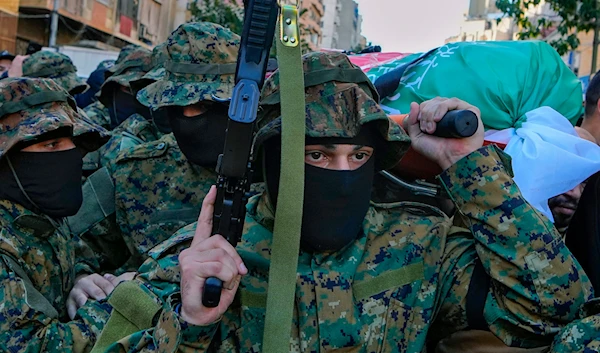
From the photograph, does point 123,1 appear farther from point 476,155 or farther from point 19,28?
point 476,155

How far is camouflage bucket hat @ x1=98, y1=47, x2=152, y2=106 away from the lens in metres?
5.21

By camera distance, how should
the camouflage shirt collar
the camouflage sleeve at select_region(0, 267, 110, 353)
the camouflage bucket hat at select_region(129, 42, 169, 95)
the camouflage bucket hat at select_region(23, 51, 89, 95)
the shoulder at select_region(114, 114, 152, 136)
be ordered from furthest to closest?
the camouflage bucket hat at select_region(23, 51, 89, 95) < the camouflage bucket hat at select_region(129, 42, 169, 95) < the shoulder at select_region(114, 114, 152, 136) < the camouflage shirt collar < the camouflage sleeve at select_region(0, 267, 110, 353)

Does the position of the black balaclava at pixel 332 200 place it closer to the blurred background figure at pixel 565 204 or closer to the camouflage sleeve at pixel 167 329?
the camouflage sleeve at pixel 167 329

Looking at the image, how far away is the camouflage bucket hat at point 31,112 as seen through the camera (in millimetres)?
2805

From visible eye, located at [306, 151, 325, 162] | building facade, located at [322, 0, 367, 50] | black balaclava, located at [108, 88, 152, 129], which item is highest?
visible eye, located at [306, 151, 325, 162]

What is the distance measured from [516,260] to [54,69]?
18.3 feet

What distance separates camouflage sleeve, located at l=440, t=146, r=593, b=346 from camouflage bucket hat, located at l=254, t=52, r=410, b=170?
25 cm

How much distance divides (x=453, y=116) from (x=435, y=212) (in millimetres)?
449

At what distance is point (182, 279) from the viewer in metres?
1.68

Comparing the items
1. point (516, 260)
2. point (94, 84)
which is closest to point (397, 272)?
point (516, 260)

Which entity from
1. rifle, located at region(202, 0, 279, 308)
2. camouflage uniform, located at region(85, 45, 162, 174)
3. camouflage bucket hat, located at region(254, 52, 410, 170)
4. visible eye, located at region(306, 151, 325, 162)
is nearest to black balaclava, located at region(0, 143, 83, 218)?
camouflage uniform, located at region(85, 45, 162, 174)

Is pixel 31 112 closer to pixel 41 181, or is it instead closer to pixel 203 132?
pixel 41 181

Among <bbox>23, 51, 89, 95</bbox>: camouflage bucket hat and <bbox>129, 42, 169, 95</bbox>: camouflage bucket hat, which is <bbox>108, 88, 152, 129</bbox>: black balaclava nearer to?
<bbox>129, 42, 169, 95</bbox>: camouflage bucket hat

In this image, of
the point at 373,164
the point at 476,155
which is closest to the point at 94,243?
the point at 373,164
